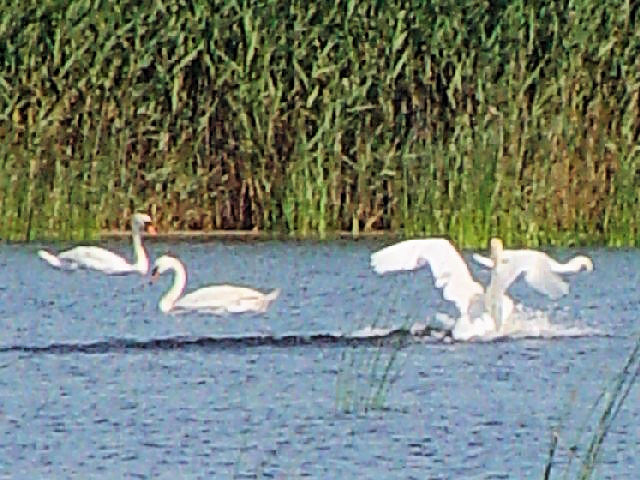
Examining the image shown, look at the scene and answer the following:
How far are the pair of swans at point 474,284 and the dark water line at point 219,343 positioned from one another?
0.18 metres

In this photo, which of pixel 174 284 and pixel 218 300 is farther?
pixel 174 284

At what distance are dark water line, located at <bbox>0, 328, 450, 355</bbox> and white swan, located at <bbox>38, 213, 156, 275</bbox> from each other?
5.46ft

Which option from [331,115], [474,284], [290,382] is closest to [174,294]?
[474,284]

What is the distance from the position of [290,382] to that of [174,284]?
2259mm

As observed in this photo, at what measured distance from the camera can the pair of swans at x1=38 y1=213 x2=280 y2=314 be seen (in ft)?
34.6

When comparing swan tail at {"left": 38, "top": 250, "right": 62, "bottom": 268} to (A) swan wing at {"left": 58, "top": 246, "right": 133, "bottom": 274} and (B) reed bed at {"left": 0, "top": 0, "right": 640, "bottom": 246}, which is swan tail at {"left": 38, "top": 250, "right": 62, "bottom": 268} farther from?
(B) reed bed at {"left": 0, "top": 0, "right": 640, "bottom": 246}

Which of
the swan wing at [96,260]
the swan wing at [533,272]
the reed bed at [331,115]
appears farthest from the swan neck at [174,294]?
the reed bed at [331,115]

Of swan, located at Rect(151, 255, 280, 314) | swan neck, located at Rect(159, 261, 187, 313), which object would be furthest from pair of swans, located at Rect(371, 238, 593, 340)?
swan neck, located at Rect(159, 261, 187, 313)

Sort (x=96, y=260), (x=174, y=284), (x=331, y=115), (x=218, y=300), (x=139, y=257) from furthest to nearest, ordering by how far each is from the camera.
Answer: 1. (x=331, y=115)
2. (x=139, y=257)
3. (x=96, y=260)
4. (x=174, y=284)
5. (x=218, y=300)

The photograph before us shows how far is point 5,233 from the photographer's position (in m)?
13.5

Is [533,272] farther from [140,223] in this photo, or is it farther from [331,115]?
[331,115]

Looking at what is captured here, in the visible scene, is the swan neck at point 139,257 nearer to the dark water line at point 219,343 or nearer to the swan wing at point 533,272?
the dark water line at point 219,343

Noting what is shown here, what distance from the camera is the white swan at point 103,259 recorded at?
11.6 meters

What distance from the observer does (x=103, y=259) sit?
11664 millimetres
